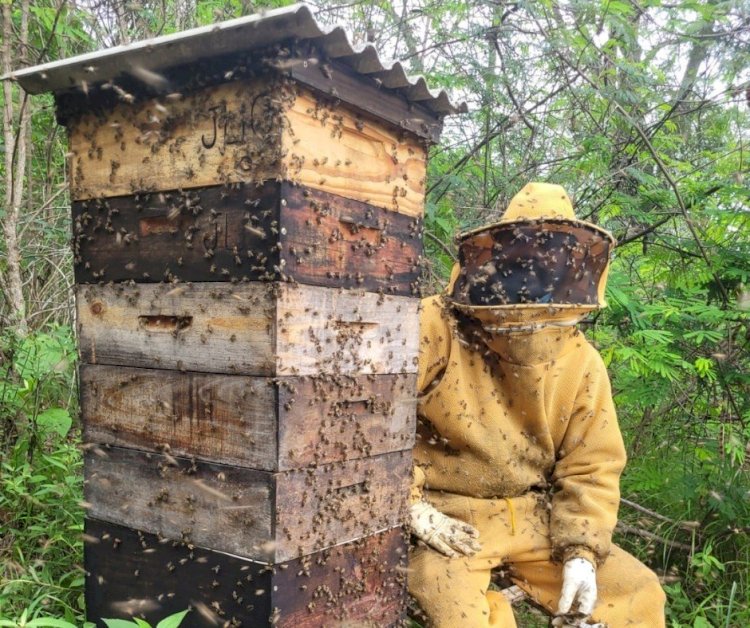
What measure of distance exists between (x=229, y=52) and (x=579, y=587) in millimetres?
2274

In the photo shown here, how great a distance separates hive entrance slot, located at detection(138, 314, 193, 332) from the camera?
1975 mm

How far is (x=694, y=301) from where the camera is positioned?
3596 millimetres

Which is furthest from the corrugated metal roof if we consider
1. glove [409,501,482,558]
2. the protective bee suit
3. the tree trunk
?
the tree trunk

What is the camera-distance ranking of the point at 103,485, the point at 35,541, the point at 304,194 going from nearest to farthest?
the point at 304,194 → the point at 103,485 → the point at 35,541

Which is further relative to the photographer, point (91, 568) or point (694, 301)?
point (694, 301)

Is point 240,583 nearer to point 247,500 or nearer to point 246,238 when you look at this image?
point 247,500

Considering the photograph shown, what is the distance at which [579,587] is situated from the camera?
254 centimetres

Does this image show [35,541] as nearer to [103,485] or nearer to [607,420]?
[103,485]

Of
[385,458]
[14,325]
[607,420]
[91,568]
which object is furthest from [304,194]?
[14,325]

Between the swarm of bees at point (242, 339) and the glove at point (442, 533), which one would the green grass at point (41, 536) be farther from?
the glove at point (442, 533)

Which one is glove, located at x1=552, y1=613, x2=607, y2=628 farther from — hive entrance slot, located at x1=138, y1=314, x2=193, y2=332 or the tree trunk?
the tree trunk

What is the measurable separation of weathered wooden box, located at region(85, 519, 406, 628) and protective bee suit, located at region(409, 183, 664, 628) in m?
0.32

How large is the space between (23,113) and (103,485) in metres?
2.90

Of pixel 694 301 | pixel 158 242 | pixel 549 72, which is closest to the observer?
pixel 158 242
